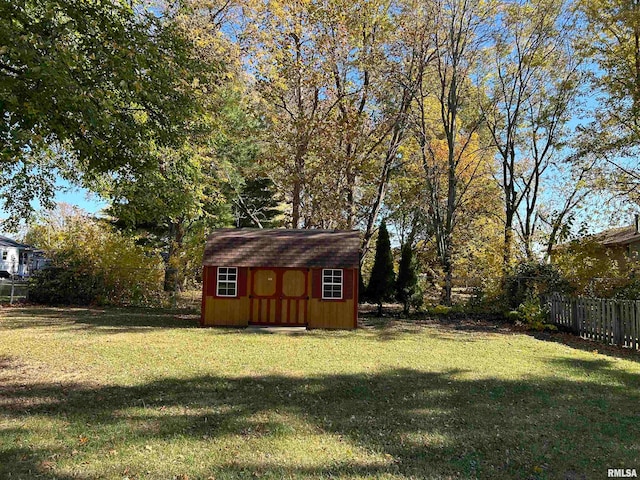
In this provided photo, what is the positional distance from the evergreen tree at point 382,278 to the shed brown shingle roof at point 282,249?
304 centimetres

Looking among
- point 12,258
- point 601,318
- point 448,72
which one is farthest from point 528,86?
point 12,258

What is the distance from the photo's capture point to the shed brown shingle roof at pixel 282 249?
14234 mm

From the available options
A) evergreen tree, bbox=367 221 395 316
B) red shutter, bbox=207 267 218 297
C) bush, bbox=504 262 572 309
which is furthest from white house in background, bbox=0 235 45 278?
bush, bbox=504 262 572 309

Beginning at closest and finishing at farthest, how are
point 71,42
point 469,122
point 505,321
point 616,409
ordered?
point 616,409 < point 71,42 < point 505,321 < point 469,122

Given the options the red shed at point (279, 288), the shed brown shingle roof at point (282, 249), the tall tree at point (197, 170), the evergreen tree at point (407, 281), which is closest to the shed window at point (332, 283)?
the red shed at point (279, 288)

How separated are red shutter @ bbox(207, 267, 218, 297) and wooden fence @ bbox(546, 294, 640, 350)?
35.8 feet

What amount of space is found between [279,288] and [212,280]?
7.02 feet

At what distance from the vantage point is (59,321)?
13602 millimetres

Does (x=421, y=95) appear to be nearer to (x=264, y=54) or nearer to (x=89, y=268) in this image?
(x=264, y=54)

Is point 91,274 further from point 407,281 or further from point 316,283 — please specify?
point 407,281

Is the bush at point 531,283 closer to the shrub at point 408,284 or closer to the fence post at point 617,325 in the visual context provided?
the shrub at point 408,284

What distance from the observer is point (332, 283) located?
14547mm

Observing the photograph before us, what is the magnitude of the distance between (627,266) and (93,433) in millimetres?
14854

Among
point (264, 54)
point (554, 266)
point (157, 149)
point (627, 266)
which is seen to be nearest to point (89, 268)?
point (157, 149)
